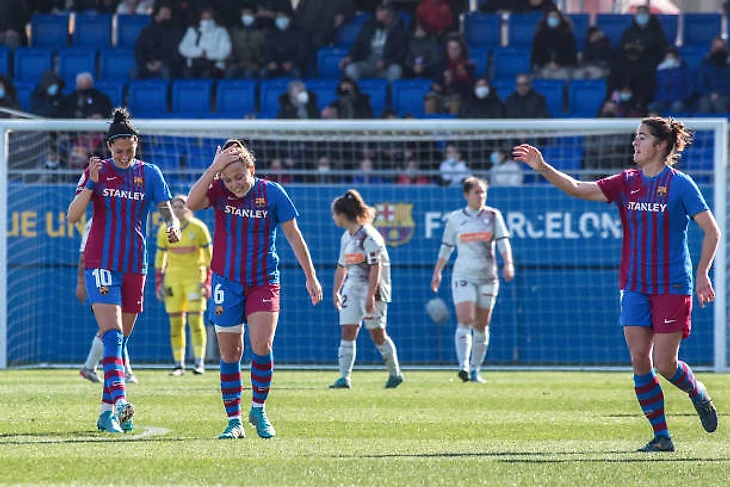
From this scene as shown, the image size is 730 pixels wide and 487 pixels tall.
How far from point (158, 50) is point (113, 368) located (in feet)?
48.5

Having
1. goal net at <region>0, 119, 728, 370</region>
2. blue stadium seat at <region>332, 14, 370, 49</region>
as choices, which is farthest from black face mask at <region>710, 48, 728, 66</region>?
blue stadium seat at <region>332, 14, 370, 49</region>

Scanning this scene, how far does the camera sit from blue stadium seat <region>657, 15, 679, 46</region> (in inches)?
951

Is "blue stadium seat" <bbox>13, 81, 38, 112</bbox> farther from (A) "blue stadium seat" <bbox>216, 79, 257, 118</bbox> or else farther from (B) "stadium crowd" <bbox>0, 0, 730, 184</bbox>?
(A) "blue stadium seat" <bbox>216, 79, 257, 118</bbox>

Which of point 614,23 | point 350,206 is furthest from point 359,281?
point 614,23

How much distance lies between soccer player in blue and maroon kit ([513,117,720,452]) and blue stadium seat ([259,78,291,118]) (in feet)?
46.5

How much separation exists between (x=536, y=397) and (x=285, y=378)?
4.27m

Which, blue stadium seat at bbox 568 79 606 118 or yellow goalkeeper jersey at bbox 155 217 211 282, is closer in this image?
yellow goalkeeper jersey at bbox 155 217 211 282

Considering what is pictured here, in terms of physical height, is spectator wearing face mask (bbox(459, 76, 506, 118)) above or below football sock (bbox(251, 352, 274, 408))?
above

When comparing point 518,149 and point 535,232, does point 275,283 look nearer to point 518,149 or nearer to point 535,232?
point 518,149

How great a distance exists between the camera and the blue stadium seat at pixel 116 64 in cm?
2414

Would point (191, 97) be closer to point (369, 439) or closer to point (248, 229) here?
point (248, 229)

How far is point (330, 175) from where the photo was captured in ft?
66.8

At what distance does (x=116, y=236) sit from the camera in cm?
976

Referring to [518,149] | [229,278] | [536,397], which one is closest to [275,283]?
[229,278]
